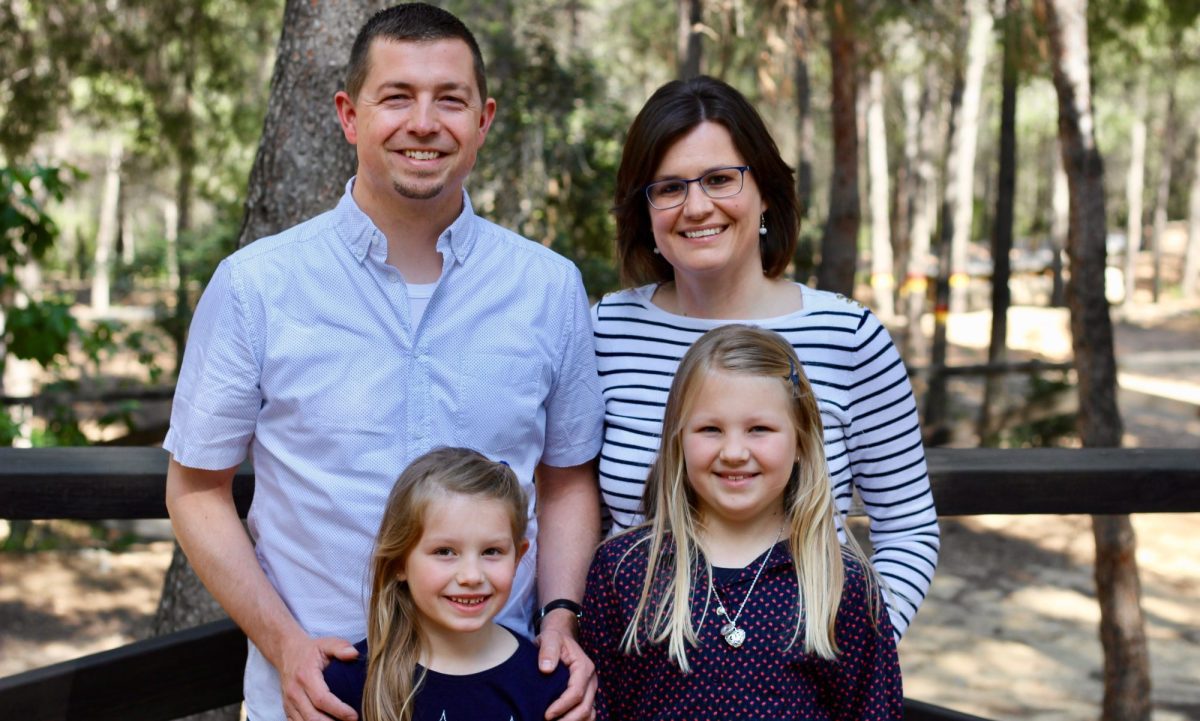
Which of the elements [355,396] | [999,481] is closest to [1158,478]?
[999,481]

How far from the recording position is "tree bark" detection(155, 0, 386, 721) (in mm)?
3707

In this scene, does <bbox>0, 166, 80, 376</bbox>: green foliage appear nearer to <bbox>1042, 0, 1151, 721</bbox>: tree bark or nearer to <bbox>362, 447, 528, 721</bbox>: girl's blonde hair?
<bbox>362, 447, 528, 721</bbox>: girl's blonde hair

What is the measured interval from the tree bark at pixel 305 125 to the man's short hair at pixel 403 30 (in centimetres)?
161

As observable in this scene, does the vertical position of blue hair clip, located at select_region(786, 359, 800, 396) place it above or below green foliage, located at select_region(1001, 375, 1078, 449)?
above

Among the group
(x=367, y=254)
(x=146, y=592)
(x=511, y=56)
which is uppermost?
(x=511, y=56)

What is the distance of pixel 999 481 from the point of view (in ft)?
8.90

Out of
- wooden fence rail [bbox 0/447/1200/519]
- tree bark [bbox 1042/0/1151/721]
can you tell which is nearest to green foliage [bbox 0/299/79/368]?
wooden fence rail [bbox 0/447/1200/519]

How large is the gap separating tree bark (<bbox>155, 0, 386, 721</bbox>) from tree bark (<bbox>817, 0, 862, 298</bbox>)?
6055mm

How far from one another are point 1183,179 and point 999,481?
176 ft

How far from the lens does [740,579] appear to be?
2074mm

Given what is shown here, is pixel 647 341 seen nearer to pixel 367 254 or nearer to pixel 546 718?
pixel 367 254

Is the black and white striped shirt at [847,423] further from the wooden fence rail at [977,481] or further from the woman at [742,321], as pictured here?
the wooden fence rail at [977,481]

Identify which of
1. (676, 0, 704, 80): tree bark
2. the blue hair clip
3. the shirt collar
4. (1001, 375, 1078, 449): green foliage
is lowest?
(1001, 375, 1078, 449): green foliage

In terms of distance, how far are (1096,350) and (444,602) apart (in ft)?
14.2
